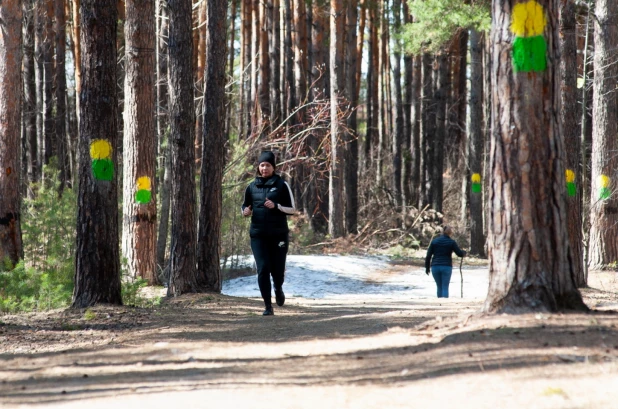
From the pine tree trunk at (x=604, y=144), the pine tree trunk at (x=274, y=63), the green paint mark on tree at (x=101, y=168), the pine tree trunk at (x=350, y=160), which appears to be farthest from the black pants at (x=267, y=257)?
the pine tree trunk at (x=274, y=63)

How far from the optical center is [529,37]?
22.2 ft

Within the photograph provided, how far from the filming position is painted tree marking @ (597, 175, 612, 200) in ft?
59.8

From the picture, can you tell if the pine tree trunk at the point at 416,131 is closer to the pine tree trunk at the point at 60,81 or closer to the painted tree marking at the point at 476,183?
the painted tree marking at the point at 476,183

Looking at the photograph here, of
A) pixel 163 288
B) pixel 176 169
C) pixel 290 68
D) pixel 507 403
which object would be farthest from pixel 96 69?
pixel 290 68

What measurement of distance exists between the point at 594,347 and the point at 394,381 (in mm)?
1533

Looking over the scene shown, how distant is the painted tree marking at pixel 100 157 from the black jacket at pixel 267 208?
71.3 inches

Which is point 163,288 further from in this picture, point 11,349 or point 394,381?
point 394,381

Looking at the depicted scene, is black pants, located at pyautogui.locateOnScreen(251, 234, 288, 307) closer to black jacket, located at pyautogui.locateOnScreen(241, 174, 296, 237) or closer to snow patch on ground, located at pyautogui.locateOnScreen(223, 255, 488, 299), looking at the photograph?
black jacket, located at pyautogui.locateOnScreen(241, 174, 296, 237)

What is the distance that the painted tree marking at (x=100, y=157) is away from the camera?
32.2ft

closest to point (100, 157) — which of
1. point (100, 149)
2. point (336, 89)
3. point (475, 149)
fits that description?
point (100, 149)

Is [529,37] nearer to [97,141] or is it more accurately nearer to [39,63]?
[97,141]

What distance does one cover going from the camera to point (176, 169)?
11898mm

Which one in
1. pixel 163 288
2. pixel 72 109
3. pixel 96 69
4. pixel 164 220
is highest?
pixel 72 109

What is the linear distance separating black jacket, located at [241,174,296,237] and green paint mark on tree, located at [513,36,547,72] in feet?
13.1
